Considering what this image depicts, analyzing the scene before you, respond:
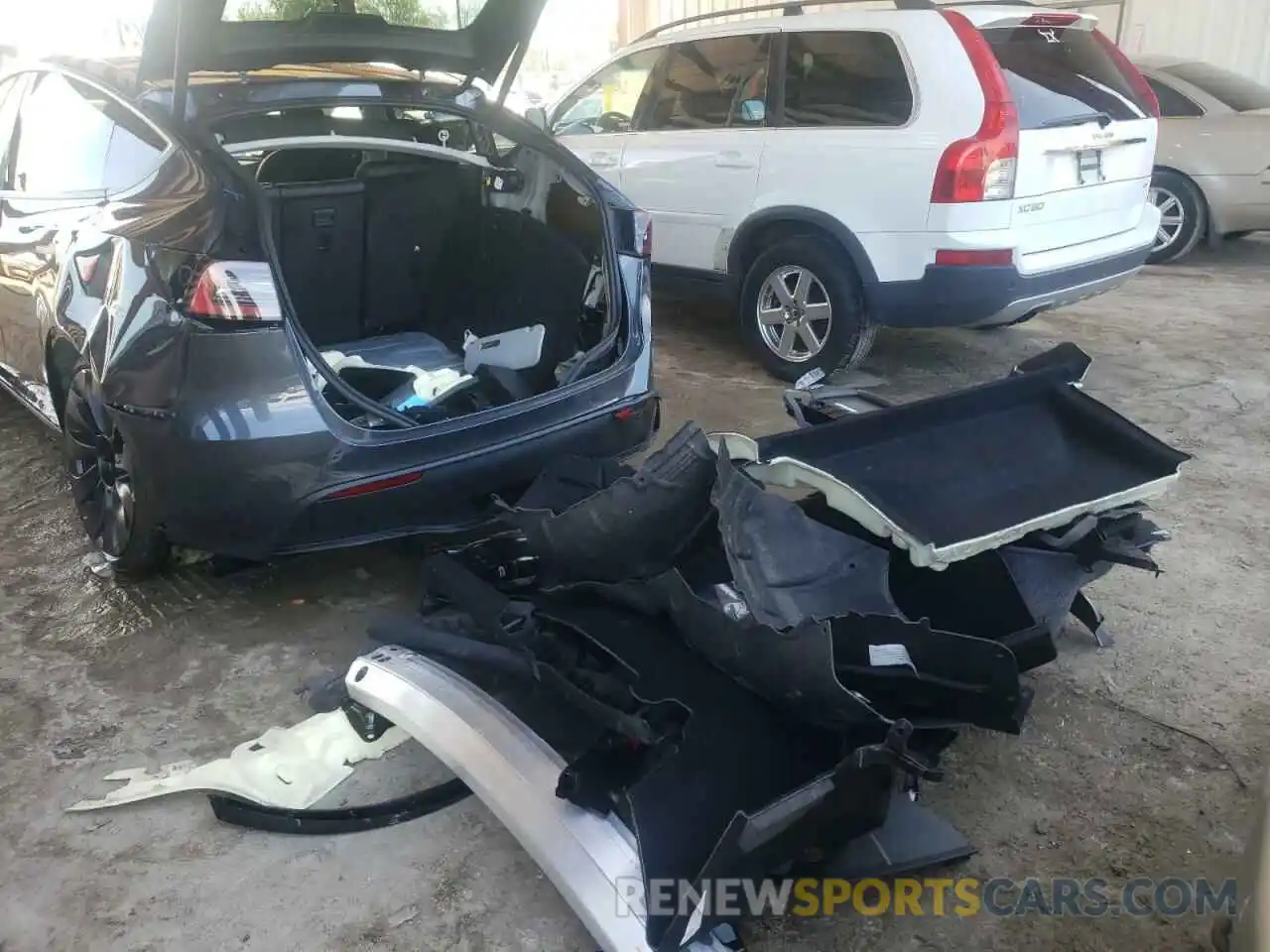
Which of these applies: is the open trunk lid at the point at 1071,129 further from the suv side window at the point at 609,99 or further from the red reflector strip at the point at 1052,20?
the suv side window at the point at 609,99

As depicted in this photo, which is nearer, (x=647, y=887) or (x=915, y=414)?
(x=647, y=887)

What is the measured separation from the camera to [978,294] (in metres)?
4.59

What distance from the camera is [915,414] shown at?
2.57m

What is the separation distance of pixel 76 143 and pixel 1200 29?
441 inches

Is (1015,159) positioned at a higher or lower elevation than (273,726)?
higher

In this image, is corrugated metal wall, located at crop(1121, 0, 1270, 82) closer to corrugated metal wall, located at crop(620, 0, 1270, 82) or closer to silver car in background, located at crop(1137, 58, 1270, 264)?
corrugated metal wall, located at crop(620, 0, 1270, 82)

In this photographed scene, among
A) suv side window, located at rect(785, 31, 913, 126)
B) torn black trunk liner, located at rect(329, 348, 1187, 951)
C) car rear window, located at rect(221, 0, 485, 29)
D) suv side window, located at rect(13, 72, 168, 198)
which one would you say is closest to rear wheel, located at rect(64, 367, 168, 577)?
suv side window, located at rect(13, 72, 168, 198)

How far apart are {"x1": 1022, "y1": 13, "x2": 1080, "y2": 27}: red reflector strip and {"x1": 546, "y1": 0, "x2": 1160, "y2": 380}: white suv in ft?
0.03

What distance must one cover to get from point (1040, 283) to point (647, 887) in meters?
3.78

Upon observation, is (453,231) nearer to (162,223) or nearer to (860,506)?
(162,223)

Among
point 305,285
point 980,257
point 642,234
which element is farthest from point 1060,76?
point 305,285

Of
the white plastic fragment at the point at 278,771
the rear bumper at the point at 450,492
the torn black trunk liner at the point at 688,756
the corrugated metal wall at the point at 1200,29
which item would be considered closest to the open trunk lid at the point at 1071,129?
the rear bumper at the point at 450,492

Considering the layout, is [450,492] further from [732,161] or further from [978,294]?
[732,161]

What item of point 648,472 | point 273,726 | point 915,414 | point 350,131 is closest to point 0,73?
point 350,131
